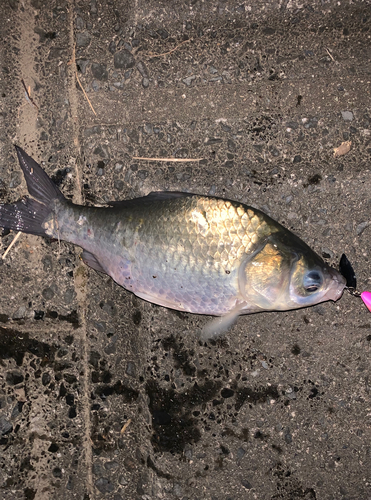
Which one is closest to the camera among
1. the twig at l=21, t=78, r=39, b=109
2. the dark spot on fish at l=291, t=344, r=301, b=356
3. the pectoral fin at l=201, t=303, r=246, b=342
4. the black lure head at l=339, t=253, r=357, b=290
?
the pectoral fin at l=201, t=303, r=246, b=342

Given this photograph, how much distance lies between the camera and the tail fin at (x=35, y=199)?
260 centimetres

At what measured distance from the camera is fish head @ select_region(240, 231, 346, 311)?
2277 mm

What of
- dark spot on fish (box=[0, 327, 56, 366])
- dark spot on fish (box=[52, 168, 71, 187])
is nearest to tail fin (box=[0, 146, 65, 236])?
dark spot on fish (box=[52, 168, 71, 187])

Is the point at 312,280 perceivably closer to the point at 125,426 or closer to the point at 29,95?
the point at 125,426

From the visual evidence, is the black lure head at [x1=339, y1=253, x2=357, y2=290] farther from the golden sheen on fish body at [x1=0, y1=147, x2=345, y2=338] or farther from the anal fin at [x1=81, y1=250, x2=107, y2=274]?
the anal fin at [x1=81, y1=250, x2=107, y2=274]

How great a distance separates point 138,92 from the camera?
275 cm

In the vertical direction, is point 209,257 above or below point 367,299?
above

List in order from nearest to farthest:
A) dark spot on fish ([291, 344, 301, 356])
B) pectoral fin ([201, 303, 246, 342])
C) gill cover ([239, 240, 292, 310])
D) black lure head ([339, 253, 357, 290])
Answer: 1. gill cover ([239, 240, 292, 310])
2. pectoral fin ([201, 303, 246, 342])
3. black lure head ([339, 253, 357, 290])
4. dark spot on fish ([291, 344, 301, 356])

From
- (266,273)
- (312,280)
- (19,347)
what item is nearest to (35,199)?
(19,347)

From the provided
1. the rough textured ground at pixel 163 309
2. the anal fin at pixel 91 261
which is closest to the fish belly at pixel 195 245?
the anal fin at pixel 91 261

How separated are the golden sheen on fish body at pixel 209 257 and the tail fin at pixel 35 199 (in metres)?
0.40

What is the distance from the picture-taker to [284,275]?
7.53 ft

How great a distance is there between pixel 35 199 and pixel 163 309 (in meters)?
1.16

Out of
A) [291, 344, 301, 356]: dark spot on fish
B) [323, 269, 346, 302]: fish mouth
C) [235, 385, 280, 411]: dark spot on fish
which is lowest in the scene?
[235, 385, 280, 411]: dark spot on fish
